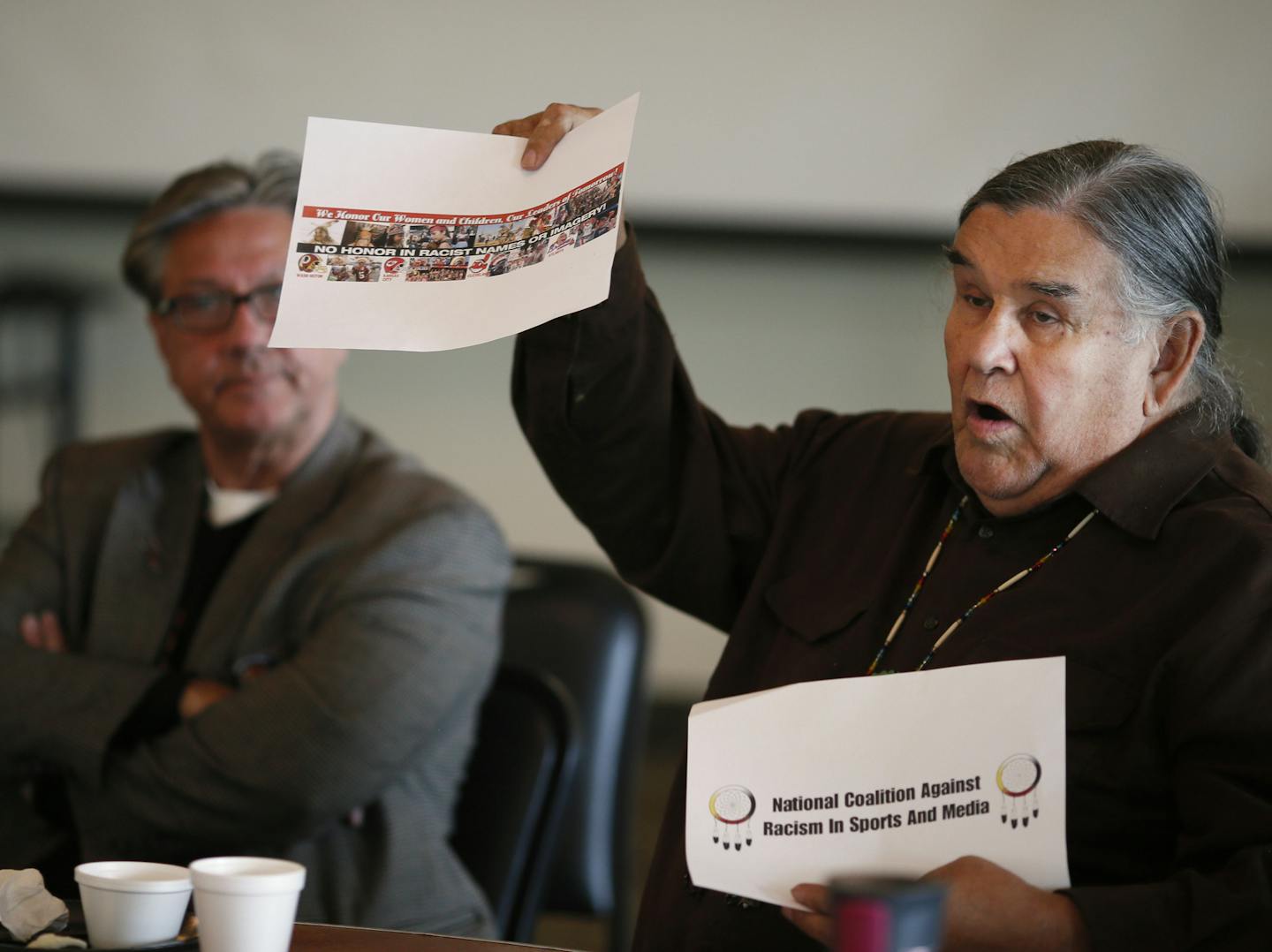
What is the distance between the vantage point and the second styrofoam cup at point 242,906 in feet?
2.97

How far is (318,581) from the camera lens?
1.96 m

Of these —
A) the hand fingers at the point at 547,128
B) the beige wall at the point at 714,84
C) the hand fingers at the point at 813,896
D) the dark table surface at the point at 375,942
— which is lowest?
the dark table surface at the point at 375,942

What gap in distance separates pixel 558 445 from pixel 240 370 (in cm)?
84

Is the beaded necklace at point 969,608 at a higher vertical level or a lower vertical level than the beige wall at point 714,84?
lower

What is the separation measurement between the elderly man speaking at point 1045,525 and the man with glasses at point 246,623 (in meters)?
0.53

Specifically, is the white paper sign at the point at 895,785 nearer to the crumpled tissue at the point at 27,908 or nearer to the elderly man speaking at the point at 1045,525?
the elderly man speaking at the point at 1045,525

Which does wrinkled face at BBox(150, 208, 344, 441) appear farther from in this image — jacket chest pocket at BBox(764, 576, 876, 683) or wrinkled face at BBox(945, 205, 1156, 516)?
wrinkled face at BBox(945, 205, 1156, 516)

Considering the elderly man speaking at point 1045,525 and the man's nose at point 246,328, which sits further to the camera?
the man's nose at point 246,328

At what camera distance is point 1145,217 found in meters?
1.19

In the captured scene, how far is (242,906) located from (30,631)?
132 centimetres

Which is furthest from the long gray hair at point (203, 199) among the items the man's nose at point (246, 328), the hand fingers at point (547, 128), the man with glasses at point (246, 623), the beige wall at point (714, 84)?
the hand fingers at point (547, 128)

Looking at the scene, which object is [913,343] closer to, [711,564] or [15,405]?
[711,564]

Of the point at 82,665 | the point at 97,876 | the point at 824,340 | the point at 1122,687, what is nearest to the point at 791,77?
the point at 824,340

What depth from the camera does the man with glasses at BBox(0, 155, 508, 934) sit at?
5.93ft
